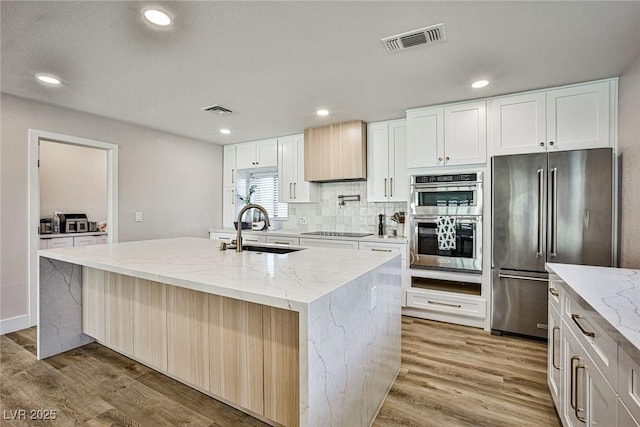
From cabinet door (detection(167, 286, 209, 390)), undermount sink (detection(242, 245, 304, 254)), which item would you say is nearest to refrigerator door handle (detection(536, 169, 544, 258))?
undermount sink (detection(242, 245, 304, 254))

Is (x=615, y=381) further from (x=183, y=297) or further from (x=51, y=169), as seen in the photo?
(x=51, y=169)

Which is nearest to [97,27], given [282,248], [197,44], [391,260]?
[197,44]

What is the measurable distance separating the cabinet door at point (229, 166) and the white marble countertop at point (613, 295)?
15.1 feet

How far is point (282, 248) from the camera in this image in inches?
97.7

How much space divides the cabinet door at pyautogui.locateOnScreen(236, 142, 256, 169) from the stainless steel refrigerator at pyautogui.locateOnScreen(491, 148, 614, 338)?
3.53m

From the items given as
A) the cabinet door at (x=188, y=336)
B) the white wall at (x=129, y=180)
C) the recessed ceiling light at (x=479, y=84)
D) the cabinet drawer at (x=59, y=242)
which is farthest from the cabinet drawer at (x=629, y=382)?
the cabinet drawer at (x=59, y=242)

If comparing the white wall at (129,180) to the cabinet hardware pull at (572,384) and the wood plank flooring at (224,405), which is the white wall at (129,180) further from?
the cabinet hardware pull at (572,384)

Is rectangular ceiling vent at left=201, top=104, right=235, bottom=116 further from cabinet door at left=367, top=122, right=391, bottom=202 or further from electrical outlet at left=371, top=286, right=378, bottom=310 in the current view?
electrical outlet at left=371, top=286, right=378, bottom=310

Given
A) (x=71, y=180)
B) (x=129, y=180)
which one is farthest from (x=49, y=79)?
(x=71, y=180)

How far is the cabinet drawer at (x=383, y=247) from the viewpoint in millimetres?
3359

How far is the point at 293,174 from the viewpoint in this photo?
453 centimetres

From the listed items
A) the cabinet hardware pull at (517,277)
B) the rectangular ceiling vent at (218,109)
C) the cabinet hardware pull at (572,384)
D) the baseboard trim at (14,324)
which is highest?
the rectangular ceiling vent at (218,109)

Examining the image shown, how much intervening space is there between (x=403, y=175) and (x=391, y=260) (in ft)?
6.48

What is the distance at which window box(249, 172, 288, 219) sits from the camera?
5064 millimetres
